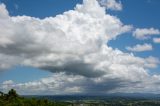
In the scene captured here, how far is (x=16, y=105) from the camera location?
199750 mm

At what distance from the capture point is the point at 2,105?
191000 mm

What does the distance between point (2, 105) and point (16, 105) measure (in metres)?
11.0
